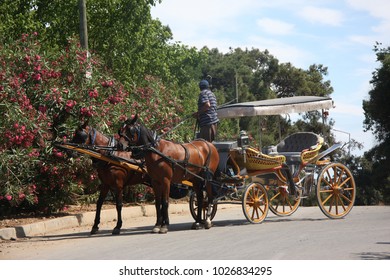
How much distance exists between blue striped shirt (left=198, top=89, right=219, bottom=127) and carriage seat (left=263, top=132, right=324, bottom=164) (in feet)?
6.00

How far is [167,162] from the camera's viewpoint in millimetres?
15125

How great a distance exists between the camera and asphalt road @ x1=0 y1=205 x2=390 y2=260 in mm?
11891

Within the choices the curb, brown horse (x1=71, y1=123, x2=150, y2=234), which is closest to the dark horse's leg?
brown horse (x1=71, y1=123, x2=150, y2=234)

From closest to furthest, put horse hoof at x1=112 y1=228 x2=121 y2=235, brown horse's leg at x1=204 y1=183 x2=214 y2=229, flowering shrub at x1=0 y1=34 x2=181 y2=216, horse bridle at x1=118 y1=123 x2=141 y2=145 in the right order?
horse bridle at x1=118 y1=123 x2=141 y2=145 → horse hoof at x1=112 y1=228 x2=121 y2=235 → brown horse's leg at x1=204 y1=183 x2=214 y2=229 → flowering shrub at x1=0 y1=34 x2=181 y2=216

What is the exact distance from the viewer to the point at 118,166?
15836mm

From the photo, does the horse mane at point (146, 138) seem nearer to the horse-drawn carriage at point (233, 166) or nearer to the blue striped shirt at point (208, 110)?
the horse-drawn carriage at point (233, 166)

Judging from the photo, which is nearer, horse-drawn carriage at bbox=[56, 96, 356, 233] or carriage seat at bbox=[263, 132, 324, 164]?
horse-drawn carriage at bbox=[56, 96, 356, 233]

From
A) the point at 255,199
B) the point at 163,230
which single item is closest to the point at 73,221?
the point at 163,230

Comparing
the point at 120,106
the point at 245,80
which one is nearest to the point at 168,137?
the point at 120,106

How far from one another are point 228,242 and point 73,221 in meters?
5.13

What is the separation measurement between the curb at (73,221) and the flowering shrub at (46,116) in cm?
70

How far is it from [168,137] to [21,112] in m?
6.42

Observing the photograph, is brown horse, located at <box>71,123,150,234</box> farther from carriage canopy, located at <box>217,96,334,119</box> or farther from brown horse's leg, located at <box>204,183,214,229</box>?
carriage canopy, located at <box>217,96,334,119</box>

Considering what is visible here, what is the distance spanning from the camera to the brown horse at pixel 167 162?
48.4ft
